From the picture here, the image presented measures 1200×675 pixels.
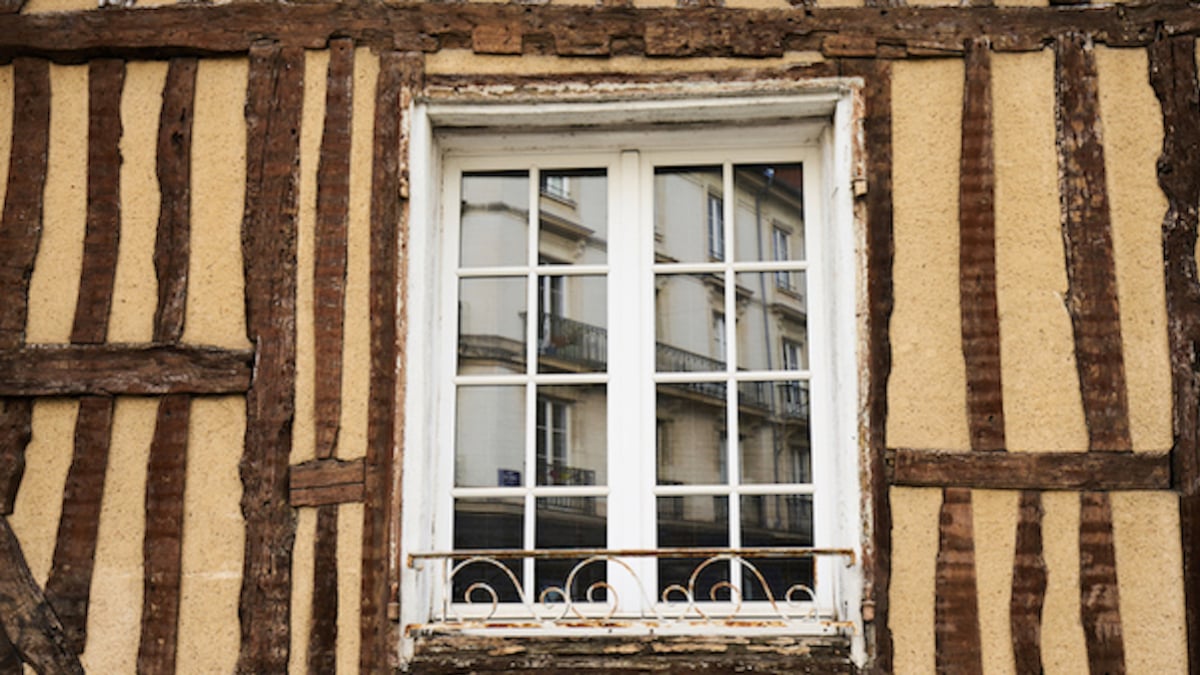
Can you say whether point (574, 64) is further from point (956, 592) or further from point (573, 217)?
point (956, 592)

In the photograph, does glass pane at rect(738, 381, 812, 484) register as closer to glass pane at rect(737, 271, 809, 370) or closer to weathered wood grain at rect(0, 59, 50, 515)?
glass pane at rect(737, 271, 809, 370)

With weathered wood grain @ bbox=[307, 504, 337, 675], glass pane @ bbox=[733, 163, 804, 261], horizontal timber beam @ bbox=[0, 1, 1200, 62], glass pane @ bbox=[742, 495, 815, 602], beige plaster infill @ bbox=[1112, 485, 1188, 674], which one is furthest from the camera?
glass pane @ bbox=[733, 163, 804, 261]

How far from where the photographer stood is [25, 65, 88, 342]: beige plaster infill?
3.61 metres

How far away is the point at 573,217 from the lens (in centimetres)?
376

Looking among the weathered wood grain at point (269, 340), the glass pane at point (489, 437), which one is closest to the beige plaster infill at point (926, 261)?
the glass pane at point (489, 437)

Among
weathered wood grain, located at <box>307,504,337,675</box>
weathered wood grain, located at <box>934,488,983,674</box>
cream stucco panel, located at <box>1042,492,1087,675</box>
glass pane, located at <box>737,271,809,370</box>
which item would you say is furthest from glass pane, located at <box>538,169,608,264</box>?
cream stucco panel, located at <box>1042,492,1087,675</box>

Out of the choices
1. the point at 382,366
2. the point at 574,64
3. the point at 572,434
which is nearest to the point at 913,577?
the point at 572,434

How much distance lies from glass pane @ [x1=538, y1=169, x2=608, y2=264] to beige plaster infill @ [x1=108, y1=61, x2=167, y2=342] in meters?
1.08

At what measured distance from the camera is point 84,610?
344 centimetres

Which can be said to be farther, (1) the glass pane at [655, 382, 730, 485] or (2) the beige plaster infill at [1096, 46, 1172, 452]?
(1) the glass pane at [655, 382, 730, 485]

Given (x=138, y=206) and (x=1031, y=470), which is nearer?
(x=1031, y=470)

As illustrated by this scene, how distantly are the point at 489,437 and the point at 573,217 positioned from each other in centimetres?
67

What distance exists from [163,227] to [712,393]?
5.19ft

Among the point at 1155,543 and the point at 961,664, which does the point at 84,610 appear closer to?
the point at 961,664
